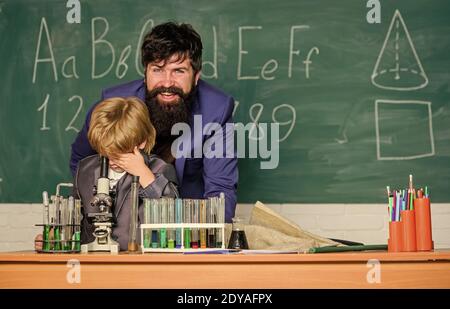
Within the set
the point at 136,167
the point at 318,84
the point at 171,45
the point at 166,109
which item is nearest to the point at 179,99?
the point at 166,109

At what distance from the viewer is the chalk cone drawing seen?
4.05 m

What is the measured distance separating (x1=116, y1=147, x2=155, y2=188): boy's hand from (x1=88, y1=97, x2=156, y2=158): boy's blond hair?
0.8 inches

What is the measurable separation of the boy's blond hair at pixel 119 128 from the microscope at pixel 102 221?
0.61ft

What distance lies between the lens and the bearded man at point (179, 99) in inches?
120

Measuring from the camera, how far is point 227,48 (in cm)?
412

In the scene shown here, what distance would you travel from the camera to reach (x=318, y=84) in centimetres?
409

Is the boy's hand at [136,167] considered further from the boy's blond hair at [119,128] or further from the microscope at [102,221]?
the microscope at [102,221]

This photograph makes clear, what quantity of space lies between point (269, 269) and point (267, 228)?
459mm

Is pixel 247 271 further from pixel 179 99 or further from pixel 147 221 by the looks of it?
pixel 179 99

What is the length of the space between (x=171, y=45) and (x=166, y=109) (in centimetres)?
25

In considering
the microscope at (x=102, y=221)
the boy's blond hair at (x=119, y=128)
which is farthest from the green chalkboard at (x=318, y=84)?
the microscope at (x=102, y=221)

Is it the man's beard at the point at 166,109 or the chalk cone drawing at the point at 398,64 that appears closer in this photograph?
the man's beard at the point at 166,109

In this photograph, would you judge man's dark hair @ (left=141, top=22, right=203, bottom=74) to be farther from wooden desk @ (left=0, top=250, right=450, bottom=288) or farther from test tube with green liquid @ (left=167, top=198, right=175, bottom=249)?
wooden desk @ (left=0, top=250, right=450, bottom=288)
